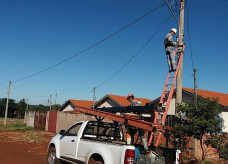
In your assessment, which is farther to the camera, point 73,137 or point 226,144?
point 73,137

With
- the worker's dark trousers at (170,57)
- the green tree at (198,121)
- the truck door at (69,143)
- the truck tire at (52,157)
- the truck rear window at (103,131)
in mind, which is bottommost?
the truck tire at (52,157)

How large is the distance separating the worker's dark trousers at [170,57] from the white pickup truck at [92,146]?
8.55 feet

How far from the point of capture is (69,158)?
25.5 ft

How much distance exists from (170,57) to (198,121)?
2.39m

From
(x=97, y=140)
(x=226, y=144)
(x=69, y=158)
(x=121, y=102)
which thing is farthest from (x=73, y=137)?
(x=121, y=102)

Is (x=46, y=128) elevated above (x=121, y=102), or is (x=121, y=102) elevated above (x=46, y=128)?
(x=121, y=102)

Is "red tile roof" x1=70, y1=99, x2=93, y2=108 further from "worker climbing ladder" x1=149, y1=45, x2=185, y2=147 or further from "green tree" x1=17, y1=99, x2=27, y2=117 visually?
"green tree" x1=17, y1=99, x2=27, y2=117

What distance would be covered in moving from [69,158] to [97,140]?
1571 millimetres

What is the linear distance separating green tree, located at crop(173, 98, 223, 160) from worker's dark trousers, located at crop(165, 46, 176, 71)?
137cm

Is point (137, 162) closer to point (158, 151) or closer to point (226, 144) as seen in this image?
point (158, 151)

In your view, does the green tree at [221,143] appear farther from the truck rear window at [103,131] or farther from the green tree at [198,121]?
the truck rear window at [103,131]

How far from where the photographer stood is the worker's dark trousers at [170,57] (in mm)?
8234

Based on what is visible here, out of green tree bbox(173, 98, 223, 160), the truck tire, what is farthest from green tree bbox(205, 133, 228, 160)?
the truck tire

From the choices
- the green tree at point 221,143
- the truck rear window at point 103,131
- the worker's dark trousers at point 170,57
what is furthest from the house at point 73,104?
the green tree at point 221,143
